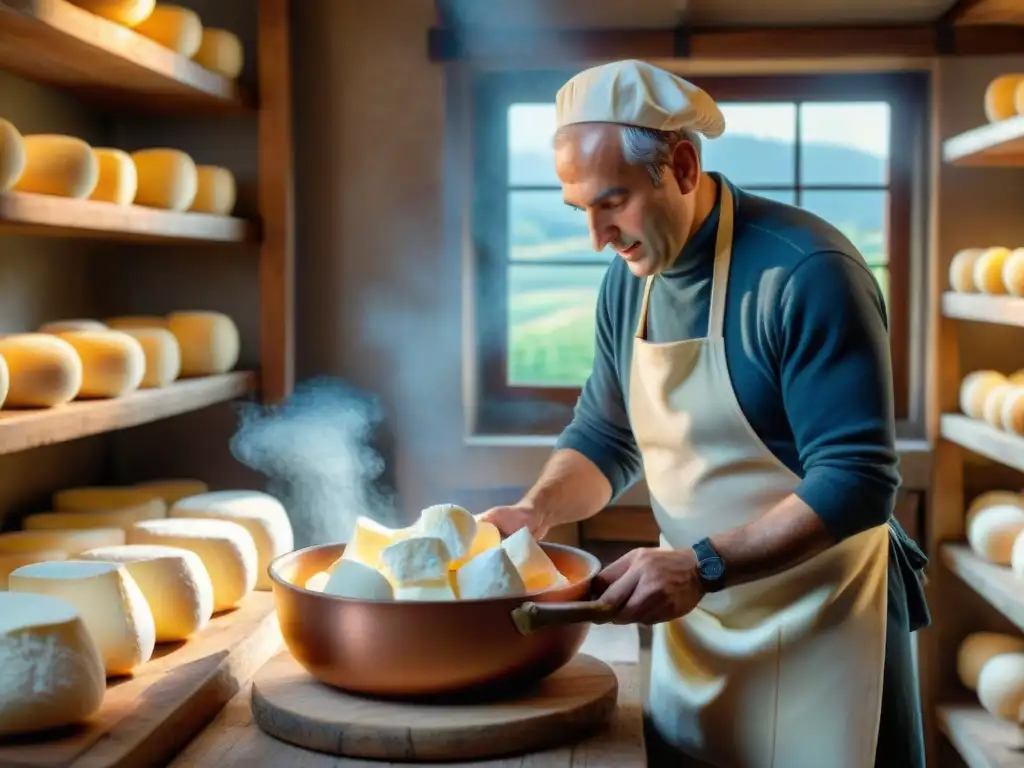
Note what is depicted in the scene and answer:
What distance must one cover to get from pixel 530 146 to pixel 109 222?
1211mm

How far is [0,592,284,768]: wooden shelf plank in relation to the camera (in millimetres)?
1386

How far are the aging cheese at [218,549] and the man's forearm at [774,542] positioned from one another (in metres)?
0.90

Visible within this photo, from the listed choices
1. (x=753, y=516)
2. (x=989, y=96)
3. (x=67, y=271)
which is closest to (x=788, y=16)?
(x=989, y=96)

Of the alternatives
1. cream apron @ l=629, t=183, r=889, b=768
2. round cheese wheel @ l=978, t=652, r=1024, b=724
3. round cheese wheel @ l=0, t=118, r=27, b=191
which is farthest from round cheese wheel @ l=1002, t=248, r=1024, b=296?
round cheese wheel @ l=0, t=118, r=27, b=191

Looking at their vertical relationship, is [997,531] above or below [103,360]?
below

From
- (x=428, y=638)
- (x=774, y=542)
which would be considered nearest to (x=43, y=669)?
(x=428, y=638)

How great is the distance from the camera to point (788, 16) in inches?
106

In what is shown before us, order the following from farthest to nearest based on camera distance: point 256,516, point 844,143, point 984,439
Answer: point 844,143 → point 984,439 → point 256,516

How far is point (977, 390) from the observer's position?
268 cm

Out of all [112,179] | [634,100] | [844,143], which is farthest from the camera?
[844,143]

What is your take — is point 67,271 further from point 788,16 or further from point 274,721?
point 788,16

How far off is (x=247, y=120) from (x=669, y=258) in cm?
146

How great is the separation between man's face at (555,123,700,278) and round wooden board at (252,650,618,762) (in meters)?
0.59

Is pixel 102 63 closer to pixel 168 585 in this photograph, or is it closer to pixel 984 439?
pixel 168 585
